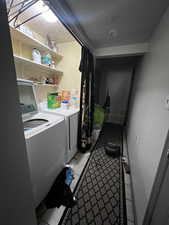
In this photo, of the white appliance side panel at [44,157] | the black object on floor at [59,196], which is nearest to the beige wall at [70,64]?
the white appliance side panel at [44,157]

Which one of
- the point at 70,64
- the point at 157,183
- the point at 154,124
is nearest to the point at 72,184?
the point at 157,183

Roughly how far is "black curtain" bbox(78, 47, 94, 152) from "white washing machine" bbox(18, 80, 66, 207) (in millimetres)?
674

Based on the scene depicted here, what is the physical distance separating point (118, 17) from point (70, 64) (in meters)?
1.17

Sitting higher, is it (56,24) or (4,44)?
(56,24)

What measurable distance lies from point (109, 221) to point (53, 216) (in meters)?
0.62

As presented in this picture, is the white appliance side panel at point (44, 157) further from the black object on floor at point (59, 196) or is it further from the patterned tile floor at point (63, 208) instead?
the patterned tile floor at point (63, 208)

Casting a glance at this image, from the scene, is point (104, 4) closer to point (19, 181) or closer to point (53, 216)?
point (19, 181)

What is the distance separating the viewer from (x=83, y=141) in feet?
6.79

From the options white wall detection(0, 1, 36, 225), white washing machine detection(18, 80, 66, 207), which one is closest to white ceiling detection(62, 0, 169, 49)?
white wall detection(0, 1, 36, 225)

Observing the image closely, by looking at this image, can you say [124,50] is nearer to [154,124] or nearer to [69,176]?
[154,124]

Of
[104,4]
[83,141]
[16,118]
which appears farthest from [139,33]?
[83,141]

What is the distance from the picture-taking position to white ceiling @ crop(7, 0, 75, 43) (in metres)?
1.33

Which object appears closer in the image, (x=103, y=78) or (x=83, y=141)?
(x=83, y=141)

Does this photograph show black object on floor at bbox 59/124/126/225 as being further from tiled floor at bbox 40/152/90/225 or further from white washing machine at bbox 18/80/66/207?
white washing machine at bbox 18/80/66/207
